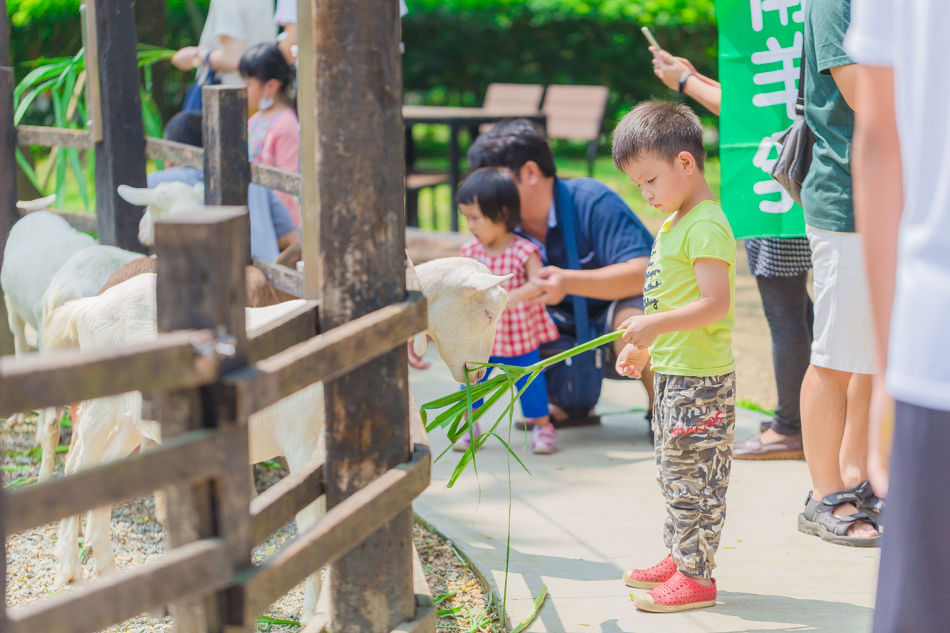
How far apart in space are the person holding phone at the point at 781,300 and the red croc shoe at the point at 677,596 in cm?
139

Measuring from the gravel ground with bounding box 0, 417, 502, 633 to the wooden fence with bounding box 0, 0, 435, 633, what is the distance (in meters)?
0.68

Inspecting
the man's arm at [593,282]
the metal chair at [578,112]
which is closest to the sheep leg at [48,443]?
the man's arm at [593,282]

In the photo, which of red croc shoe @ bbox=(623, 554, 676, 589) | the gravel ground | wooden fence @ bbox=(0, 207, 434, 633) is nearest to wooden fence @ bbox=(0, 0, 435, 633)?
wooden fence @ bbox=(0, 207, 434, 633)

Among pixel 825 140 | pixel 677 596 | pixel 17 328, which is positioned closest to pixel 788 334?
pixel 825 140

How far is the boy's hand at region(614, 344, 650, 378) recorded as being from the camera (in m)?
2.80

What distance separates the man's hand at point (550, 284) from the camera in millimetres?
4008

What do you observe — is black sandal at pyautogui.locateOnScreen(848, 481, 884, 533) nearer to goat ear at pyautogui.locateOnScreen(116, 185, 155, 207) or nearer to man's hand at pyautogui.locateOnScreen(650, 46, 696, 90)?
man's hand at pyautogui.locateOnScreen(650, 46, 696, 90)

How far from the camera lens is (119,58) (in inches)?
172

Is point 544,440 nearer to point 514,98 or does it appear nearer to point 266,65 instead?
point 266,65

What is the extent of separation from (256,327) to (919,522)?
179cm

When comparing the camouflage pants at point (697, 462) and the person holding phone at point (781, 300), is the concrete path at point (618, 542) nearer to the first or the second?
the person holding phone at point (781, 300)

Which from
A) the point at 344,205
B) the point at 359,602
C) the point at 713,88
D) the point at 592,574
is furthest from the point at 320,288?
the point at 713,88

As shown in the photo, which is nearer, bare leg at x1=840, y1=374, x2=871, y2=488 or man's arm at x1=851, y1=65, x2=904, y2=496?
man's arm at x1=851, y1=65, x2=904, y2=496

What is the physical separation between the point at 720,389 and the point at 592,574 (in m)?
0.74
